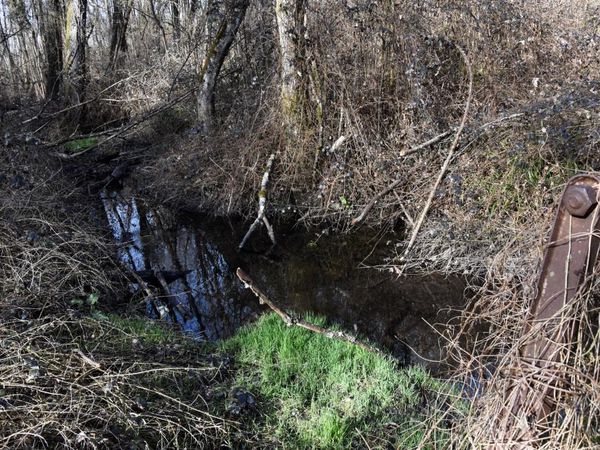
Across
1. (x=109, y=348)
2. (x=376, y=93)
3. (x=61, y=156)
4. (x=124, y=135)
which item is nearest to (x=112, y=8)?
(x=124, y=135)

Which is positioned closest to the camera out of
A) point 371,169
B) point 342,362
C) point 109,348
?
point 109,348

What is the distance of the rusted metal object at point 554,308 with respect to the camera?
87.4 inches

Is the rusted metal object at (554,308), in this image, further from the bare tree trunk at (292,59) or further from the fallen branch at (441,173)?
the bare tree trunk at (292,59)

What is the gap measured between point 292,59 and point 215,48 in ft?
8.03

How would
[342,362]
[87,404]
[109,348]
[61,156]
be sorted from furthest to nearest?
[61,156]
[342,362]
[109,348]
[87,404]

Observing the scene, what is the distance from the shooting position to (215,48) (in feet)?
35.2

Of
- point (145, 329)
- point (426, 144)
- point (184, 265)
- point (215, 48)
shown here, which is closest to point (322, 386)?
point (145, 329)

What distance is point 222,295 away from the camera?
7113 millimetres

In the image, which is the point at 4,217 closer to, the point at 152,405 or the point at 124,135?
the point at 152,405

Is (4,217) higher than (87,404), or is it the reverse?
(4,217)

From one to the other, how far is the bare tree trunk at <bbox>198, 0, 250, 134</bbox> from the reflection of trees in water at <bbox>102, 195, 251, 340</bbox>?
220 cm

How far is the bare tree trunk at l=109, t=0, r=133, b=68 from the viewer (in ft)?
55.9

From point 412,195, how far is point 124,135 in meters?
7.84

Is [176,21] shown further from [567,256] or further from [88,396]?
[567,256]
